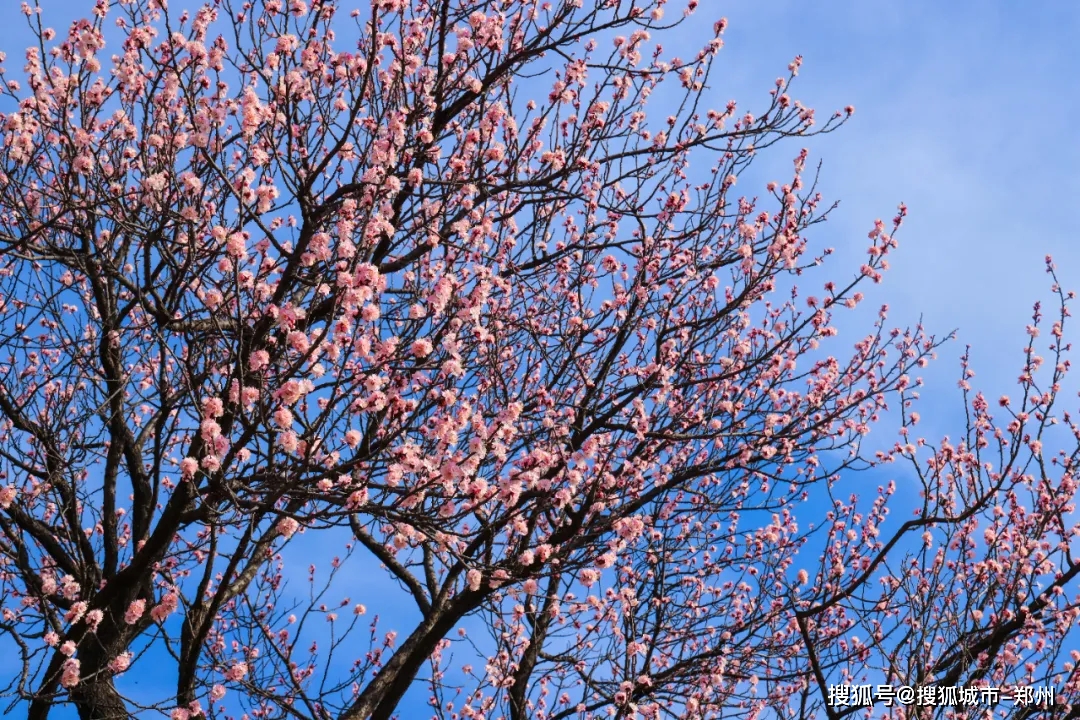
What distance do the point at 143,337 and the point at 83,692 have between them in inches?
111

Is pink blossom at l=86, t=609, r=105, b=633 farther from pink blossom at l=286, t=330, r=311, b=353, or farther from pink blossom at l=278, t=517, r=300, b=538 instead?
pink blossom at l=286, t=330, r=311, b=353

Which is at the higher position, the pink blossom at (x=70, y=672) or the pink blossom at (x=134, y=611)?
the pink blossom at (x=134, y=611)

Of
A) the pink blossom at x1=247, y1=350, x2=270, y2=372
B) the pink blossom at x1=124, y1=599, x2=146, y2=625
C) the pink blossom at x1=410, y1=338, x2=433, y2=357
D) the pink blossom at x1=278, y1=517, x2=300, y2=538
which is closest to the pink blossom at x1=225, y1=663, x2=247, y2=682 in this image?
the pink blossom at x1=124, y1=599, x2=146, y2=625

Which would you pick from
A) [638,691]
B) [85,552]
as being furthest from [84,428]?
[638,691]

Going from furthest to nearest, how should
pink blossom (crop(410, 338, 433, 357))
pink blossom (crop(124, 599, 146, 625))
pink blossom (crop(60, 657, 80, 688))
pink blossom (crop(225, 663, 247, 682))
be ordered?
pink blossom (crop(225, 663, 247, 682)) → pink blossom (crop(124, 599, 146, 625)) → pink blossom (crop(60, 657, 80, 688)) → pink blossom (crop(410, 338, 433, 357))


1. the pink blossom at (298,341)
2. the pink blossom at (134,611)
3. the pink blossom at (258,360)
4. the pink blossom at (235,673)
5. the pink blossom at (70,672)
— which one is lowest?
the pink blossom at (70,672)

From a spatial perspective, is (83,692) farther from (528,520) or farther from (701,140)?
(701,140)

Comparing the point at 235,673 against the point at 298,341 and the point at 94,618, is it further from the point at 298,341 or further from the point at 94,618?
the point at 298,341

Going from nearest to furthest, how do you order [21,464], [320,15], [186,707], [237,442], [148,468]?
[237,442] < [186,707] < [320,15] < [21,464] < [148,468]

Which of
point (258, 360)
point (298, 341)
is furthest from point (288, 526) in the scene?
point (298, 341)

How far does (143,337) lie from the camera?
7594mm

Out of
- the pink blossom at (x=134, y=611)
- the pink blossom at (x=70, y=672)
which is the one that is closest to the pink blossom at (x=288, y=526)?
the pink blossom at (x=134, y=611)

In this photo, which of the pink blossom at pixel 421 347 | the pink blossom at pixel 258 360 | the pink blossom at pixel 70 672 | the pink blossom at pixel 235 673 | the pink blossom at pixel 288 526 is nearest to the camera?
the pink blossom at pixel 421 347

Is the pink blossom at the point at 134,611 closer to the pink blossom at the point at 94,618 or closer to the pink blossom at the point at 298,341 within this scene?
the pink blossom at the point at 94,618
